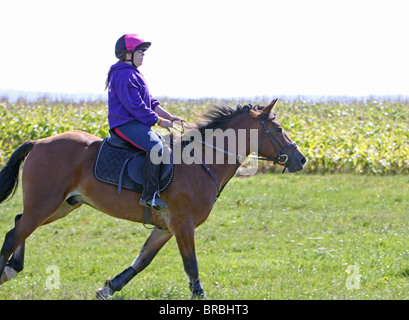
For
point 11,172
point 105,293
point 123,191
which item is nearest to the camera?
point 123,191

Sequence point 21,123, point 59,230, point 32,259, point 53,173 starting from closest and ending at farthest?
point 53,173, point 32,259, point 59,230, point 21,123

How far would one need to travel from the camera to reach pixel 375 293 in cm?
717

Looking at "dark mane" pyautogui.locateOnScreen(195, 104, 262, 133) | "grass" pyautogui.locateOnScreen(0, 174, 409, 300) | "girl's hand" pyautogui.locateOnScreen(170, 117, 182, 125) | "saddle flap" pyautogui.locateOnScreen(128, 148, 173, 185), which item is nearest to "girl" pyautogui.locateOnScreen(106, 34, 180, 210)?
"saddle flap" pyautogui.locateOnScreen(128, 148, 173, 185)

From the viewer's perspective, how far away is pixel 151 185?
266 inches

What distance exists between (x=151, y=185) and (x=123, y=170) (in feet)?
1.50

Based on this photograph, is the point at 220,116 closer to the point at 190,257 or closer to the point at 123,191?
the point at 123,191

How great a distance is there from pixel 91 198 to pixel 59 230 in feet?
18.8

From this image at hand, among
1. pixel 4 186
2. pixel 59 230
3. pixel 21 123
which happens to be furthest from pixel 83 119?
pixel 4 186

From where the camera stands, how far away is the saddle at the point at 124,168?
693cm

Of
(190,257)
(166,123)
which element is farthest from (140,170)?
(190,257)

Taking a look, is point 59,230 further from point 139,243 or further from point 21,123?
point 21,123

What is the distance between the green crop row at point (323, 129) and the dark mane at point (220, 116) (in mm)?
8055

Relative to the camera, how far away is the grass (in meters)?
7.54

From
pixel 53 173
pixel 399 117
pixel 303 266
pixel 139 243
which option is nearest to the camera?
pixel 53 173
